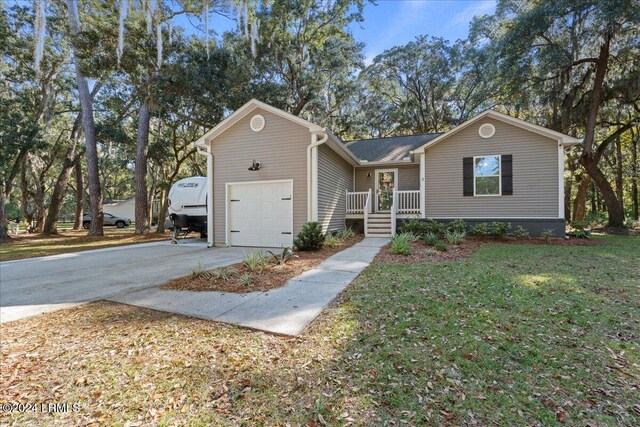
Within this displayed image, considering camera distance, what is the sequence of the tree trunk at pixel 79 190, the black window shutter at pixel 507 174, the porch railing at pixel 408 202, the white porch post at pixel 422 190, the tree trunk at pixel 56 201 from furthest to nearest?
the tree trunk at pixel 79 190, the tree trunk at pixel 56 201, the porch railing at pixel 408 202, the white porch post at pixel 422 190, the black window shutter at pixel 507 174

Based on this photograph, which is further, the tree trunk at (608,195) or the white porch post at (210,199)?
the tree trunk at (608,195)

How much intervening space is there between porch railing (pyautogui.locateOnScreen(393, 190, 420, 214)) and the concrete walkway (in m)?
6.64

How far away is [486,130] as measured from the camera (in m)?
10.8

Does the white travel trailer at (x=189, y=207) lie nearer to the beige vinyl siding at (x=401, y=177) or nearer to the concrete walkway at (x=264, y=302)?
the beige vinyl siding at (x=401, y=177)

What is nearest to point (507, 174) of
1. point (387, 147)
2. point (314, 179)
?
point (387, 147)

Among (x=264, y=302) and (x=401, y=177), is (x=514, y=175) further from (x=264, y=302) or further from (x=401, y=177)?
(x=264, y=302)

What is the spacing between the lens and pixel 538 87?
13586 mm

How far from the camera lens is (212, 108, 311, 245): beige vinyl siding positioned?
9.10 metres

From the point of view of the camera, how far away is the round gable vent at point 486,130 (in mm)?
10680

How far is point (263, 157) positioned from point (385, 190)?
19.3ft

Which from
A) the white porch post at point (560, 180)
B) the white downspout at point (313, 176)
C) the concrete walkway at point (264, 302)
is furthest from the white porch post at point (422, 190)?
the concrete walkway at point (264, 302)

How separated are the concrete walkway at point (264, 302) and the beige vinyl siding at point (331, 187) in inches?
166

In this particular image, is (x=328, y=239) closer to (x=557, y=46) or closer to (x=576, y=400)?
(x=576, y=400)

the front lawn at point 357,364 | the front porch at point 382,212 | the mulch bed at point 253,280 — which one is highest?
the front porch at point 382,212
